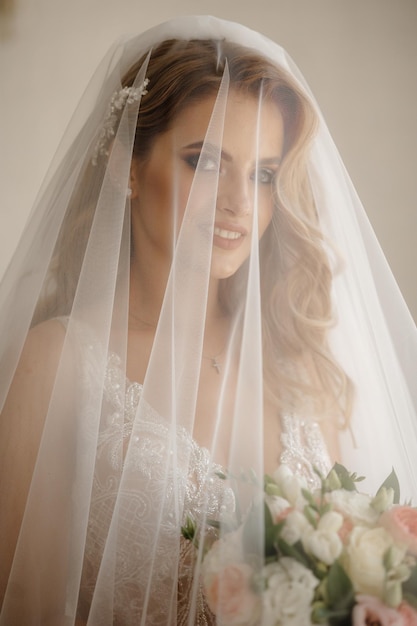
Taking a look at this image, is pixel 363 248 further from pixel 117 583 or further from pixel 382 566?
pixel 117 583

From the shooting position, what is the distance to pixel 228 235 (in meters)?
1.12

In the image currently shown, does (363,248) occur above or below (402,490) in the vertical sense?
above

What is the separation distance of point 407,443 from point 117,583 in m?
0.52

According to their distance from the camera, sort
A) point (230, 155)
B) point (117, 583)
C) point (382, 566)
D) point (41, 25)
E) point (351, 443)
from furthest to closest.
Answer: point (41, 25) → point (351, 443) → point (230, 155) → point (117, 583) → point (382, 566)

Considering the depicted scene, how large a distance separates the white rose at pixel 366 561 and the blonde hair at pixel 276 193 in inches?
16.0

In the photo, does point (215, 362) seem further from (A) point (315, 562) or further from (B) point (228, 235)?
(A) point (315, 562)

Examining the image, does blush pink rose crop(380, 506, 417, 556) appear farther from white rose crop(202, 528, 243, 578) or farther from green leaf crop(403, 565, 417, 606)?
white rose crop(202, 528, 243, 578)

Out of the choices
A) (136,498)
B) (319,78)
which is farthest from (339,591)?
(319,78)

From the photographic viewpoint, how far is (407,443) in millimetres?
1106

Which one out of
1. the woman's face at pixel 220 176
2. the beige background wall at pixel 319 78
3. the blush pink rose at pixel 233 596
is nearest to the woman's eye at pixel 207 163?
the woman's face at pixel 220 176

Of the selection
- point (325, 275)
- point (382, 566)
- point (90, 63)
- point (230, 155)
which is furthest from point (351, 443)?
point (90, 63)

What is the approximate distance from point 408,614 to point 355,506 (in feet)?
0.45

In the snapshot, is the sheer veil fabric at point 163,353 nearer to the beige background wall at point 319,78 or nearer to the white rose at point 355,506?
the white rose at point 355,506

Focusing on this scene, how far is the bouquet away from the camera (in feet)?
2.49
